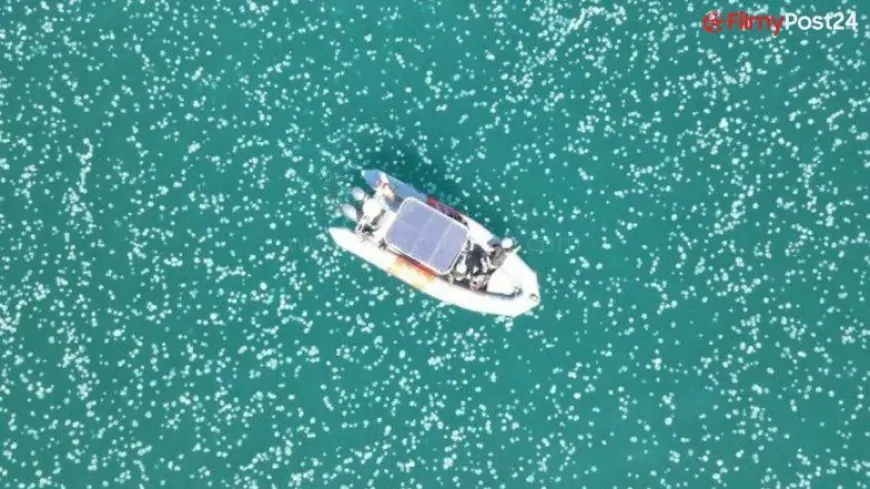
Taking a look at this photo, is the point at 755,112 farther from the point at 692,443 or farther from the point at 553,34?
the point at 692,443

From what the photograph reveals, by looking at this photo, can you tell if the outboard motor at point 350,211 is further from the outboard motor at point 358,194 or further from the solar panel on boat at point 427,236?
the solar panel on boat at point 427,236

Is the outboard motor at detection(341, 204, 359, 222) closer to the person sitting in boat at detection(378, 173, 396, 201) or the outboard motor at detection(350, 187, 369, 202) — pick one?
the outboard motor at detection(350, 187, 369, 202)

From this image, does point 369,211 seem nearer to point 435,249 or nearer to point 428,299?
point 435,249

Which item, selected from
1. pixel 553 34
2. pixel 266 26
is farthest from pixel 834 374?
pixel 266 26

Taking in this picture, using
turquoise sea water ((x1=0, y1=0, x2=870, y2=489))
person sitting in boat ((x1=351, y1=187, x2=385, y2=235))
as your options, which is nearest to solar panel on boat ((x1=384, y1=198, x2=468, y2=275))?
person sitting in boat ((x1=351, y1=187, x2=385, y2=235))

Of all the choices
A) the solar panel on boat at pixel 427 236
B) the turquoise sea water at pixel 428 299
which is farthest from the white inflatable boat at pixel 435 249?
the turquoise sea water at pixel 428 299
